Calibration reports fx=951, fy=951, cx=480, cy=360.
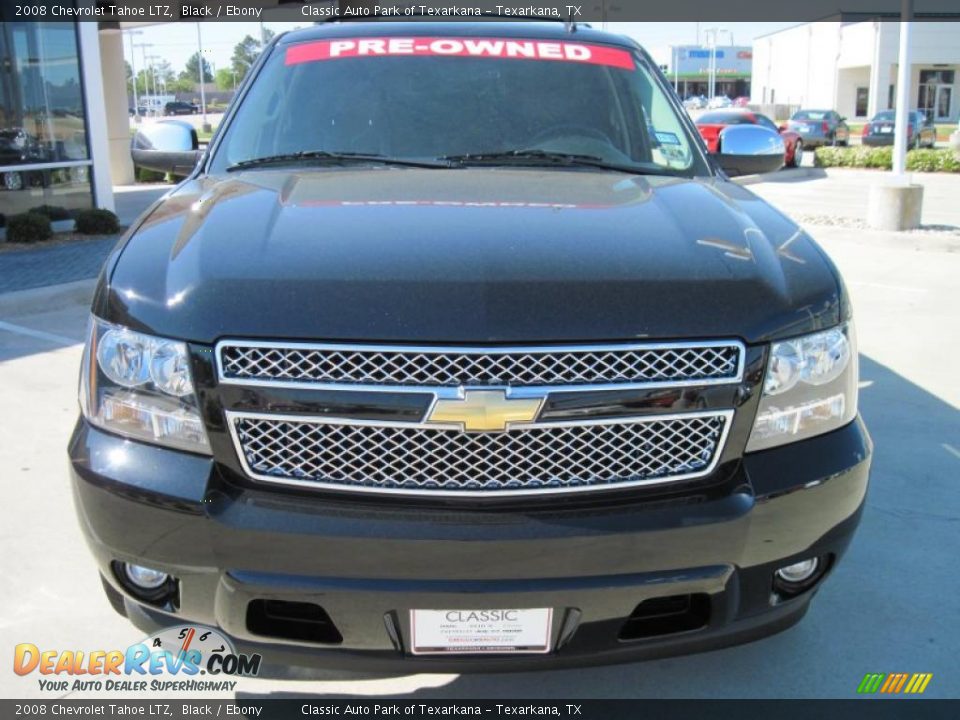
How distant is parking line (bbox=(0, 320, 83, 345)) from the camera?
22.5 ft

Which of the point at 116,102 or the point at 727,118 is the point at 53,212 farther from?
the point at 727,118

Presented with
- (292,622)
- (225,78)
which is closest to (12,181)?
(292,622)

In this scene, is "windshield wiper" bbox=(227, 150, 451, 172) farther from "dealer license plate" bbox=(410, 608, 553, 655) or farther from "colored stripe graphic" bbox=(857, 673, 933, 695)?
"colored stripe graphic" bbox=(857, 673, 933, 695)

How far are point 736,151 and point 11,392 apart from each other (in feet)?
14.0

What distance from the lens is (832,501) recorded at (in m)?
2.35

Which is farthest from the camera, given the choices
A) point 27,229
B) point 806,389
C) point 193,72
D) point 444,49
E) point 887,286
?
point 193,72

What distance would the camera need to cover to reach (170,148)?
13.9 feet

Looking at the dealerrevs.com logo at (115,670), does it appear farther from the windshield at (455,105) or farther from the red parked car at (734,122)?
the red parked car at (734,122)

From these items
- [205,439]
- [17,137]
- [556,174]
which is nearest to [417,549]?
[205,439]

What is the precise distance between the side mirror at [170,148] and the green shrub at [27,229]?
775 cm

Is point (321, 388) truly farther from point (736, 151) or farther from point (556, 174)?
point (736, 151)

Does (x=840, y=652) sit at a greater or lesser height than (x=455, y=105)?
lesser

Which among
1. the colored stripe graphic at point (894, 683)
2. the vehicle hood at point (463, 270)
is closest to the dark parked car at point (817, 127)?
the colored stripe graphic at point (894, 683)

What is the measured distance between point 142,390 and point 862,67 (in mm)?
68504
